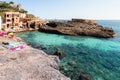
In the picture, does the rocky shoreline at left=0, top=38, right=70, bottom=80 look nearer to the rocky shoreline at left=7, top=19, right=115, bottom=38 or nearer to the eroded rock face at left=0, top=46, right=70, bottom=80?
the eroded rock face at left=0, top=46, right=70, bottom=80

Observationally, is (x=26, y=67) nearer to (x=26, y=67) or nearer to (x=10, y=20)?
(x=26, y=67)

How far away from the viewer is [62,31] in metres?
61.7

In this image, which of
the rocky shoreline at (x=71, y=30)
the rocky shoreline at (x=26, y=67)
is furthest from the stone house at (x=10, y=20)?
the rocky shoreline at (x=26, y=67)

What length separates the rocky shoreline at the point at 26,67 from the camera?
17281 millimetres

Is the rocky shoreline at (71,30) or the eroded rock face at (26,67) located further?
the rocky shoreline at (71,30)

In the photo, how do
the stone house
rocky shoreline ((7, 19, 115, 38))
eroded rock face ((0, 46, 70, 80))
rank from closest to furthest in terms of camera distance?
eroded rock face ((0, 46, 70, 80)) < rocky shoreline ((7, 19, 115, 38)) < the stone house

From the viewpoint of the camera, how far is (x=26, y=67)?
19578mm

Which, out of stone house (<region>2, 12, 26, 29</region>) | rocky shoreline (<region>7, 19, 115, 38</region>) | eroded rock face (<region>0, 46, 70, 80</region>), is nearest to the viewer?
eroded rock face (<region>0, 46, 70, 80</region>)

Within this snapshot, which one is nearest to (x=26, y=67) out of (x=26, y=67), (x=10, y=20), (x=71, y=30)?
(x=26, y=67)

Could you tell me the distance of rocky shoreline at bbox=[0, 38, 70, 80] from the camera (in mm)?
17281

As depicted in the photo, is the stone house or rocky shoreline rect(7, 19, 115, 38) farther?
the stone house

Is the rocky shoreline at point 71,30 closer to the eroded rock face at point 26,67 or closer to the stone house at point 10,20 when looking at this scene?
the stone house at point 10,20

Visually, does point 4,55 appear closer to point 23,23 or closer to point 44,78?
point 44,78

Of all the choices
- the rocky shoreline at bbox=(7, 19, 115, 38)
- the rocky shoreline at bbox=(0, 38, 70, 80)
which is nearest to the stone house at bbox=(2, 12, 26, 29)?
the rocky shoreline at bbox=(7, 19, 115, 38)
